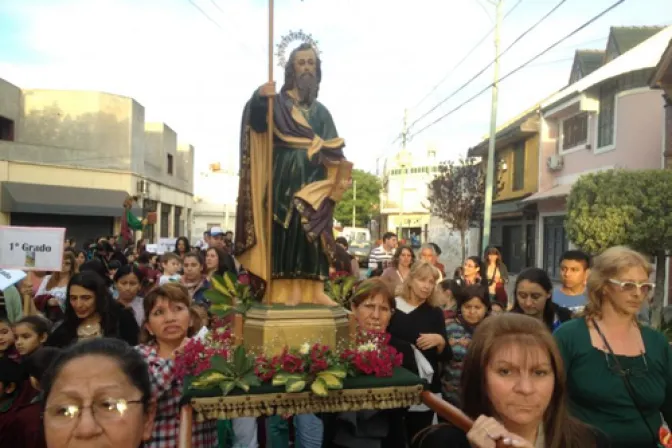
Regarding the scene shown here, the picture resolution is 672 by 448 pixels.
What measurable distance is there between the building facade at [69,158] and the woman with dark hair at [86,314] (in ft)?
70.9

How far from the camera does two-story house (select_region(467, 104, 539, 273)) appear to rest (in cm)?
2106

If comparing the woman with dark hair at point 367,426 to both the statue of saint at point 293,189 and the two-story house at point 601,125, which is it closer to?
the statue of saint at point 293,189

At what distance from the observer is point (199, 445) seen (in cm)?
279

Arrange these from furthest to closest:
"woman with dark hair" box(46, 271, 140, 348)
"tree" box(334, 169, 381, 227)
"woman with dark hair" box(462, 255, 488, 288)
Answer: "tree" box(334, 169, 381, 227)
"woman with dark hair" box(462, 255, 488, 288)
"woman with dark hair" box(46, 271, 140, 348)

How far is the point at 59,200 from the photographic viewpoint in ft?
78.6

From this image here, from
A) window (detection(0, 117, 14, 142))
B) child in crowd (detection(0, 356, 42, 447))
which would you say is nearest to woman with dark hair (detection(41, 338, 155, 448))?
child in crowd (detection(0, 356, 42, 447))

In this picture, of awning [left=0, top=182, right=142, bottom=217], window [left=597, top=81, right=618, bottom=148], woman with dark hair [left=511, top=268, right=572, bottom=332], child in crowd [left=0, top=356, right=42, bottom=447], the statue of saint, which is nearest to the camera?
child in crowd [left=0, top=356, right=42, bottom=447]

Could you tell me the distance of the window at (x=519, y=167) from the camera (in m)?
22.3

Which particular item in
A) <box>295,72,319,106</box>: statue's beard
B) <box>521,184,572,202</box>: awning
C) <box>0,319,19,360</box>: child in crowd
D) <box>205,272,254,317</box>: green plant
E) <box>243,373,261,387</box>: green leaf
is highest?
<box>521,184,572,202</box>: awning

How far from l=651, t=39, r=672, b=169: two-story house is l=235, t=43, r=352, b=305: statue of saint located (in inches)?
403

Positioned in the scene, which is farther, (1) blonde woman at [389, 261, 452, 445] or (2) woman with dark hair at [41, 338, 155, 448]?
(1) blonde woman at [389, 261, 452, 445]

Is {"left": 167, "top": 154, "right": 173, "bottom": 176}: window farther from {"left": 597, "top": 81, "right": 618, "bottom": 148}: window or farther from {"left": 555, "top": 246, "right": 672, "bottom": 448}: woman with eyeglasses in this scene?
{"left": 555, "top": 246, "right": 672, "bottom": 448}: woman with eyeglasses

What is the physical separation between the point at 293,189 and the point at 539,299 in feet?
6.38

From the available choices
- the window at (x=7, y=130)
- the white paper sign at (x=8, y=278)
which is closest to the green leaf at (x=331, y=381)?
the white paper sign at (x=8, y=278)
